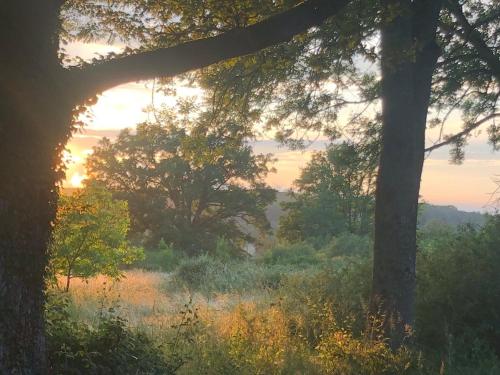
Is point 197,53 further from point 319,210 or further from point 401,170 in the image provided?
point 319,210

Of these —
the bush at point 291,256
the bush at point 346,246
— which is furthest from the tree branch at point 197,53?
the bush at point 346,246

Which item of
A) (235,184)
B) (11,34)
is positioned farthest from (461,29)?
(235,184)

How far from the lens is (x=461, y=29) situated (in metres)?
10.3

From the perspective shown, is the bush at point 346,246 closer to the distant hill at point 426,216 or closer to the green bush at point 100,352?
the distant hill at point 426,216

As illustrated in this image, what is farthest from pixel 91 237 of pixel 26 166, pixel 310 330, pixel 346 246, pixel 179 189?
pixel 179 189

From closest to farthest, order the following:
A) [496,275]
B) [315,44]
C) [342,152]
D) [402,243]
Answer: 1. [402,243]
2. [315,44]
3. [496,275]
4. [342,152]

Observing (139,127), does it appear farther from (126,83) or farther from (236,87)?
(126,83)

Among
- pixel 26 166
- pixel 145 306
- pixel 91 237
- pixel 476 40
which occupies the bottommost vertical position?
pixel 145 306

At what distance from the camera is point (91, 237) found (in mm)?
13641

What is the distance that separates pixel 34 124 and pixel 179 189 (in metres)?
38.8

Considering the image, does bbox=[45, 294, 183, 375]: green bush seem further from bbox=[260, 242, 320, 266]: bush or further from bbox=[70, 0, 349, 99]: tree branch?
bbox=[260, 242, 320, 266]: bush

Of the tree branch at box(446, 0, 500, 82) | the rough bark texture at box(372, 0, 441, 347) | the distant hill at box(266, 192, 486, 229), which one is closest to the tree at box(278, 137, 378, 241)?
the distant hill at box(266, 192, 486, 229)

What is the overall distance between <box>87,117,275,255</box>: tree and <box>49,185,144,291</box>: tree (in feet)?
82.7

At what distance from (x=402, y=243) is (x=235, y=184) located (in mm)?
35949
